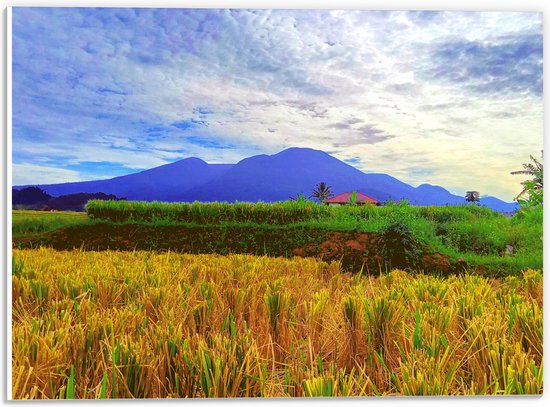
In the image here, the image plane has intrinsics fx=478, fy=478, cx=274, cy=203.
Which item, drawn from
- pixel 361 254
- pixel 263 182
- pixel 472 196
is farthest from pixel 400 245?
pixel 263 182

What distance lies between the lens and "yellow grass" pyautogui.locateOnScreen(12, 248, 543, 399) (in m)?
1.90

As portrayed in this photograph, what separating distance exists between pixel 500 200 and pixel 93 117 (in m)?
2.59

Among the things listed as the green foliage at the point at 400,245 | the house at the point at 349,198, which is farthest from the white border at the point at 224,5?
the house at the point at 349,198

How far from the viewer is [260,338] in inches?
83.1

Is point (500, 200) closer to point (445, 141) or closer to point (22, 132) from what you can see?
point (445, 141)

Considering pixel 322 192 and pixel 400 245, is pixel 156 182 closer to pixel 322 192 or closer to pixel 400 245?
pixel 322 192

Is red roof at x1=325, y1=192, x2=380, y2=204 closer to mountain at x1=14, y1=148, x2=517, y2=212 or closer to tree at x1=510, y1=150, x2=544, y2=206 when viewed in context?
mountain at x1=14, y1=148, x2=517, y2=212

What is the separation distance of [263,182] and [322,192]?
1.31ft

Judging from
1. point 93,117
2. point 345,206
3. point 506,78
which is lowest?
point 345,206

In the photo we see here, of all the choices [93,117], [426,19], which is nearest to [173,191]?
[93,117]

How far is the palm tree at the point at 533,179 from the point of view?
2.94 meters

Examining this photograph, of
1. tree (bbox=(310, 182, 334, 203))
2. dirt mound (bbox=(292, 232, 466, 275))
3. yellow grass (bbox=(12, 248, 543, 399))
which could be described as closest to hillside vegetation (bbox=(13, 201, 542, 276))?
dirt mound (bbox=(292, 232, 466, 275))

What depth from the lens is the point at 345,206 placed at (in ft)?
10.5

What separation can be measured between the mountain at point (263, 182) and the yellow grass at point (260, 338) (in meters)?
0.60
